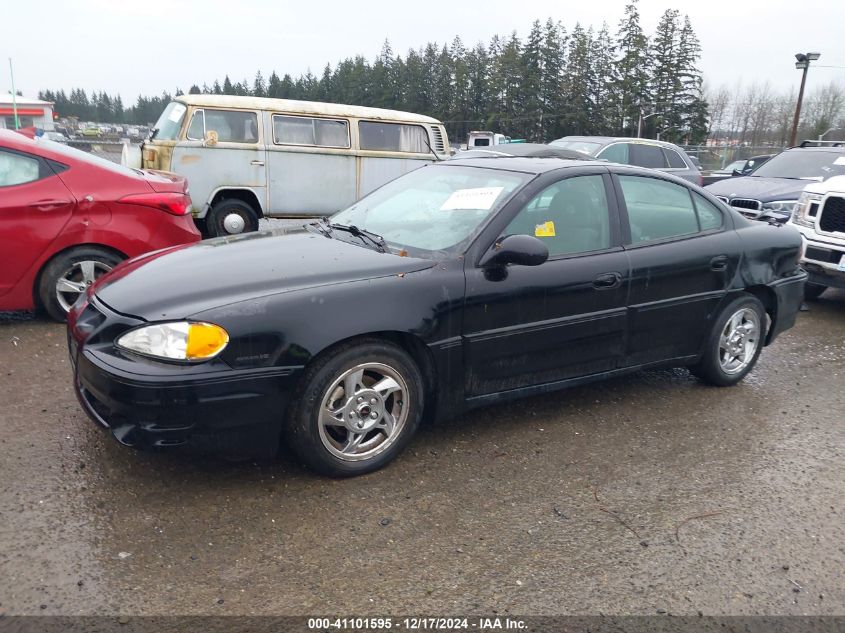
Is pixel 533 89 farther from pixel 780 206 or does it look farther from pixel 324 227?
pixel 324 227

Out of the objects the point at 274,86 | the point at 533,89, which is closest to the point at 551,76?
the point at 533,89

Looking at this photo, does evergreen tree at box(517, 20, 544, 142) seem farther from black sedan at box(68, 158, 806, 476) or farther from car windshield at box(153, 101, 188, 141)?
black sedan at box(68, 158, 806, 476)

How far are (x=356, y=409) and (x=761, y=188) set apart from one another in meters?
8.48

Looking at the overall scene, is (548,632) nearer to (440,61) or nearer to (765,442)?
(765,442)

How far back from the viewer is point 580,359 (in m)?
4.07

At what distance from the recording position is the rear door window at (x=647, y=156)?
12.7 m

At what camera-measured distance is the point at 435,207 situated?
412cm

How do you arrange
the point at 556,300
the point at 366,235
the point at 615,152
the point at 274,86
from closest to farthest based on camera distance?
the point at 556,300
the point at 366,235
the point at 615,152
the point at 274,86

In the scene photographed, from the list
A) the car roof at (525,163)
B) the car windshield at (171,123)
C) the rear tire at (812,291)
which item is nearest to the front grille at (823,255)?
the rear tire at (812,291)

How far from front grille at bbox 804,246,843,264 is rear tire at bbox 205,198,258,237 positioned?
7.04 m

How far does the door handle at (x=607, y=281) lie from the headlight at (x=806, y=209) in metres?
4.44

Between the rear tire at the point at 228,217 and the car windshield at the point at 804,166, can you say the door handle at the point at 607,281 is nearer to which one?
the rear tire at the point at 228,217

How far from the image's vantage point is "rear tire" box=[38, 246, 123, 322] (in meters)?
5.38

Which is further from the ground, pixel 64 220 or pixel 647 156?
pixel 647 156
